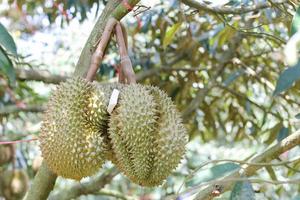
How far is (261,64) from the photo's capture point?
2730mm

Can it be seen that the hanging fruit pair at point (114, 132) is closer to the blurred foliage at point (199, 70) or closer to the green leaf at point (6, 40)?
the green leaf at point (6, 40)

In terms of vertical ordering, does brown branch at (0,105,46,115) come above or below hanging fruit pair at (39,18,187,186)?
below

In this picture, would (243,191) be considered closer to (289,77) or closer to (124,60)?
(289,77)

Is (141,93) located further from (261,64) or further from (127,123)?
(261,64)

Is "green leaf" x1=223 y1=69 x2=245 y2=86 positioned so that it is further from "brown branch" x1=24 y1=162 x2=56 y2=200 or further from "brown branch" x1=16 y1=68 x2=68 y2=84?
"brown branch" x1=24 y1=162 x2=56 y2=200

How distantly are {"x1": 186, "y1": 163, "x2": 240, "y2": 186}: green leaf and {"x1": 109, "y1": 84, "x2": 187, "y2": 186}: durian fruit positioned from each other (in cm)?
9

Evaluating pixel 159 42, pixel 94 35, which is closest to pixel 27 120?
pixel 159 42

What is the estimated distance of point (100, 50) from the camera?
118 cm

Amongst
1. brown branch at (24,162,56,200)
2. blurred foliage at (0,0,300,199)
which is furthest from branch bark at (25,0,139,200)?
blurred foliage at (0,0,300,199)

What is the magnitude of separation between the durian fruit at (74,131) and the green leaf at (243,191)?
345mm

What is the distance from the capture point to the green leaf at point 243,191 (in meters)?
0.85

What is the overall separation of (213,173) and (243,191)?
17cm

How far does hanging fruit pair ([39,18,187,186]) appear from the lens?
1121mm

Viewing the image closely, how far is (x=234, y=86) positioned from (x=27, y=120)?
1.16 m
